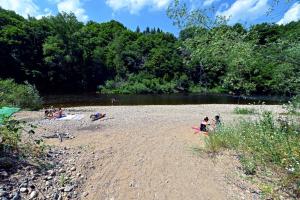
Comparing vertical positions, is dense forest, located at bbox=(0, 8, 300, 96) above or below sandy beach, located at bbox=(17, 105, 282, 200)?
above

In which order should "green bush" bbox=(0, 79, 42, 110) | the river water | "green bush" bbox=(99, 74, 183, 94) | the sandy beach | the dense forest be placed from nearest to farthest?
the sandy beach, "green bush" bbox=(0, 79, 42, 110), the river water, the dense forest, "green bush" bbox=(99, 74, 183, 94)

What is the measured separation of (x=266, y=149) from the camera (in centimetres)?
891

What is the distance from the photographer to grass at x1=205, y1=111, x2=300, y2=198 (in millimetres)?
7453

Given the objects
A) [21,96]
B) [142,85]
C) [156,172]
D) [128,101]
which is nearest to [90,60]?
[142,85]

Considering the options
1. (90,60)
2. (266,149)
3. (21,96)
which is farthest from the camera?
(90,60)

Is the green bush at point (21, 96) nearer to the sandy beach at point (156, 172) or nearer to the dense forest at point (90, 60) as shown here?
the dense forest at point (90, 60)

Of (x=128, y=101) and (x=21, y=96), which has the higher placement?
(x=21, y=96)

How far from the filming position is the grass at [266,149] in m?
7.45

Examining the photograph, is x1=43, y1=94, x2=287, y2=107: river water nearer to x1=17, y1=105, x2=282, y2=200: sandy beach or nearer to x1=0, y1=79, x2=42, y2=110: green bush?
x1=0, y1=79, x2=42, y2=110: green bush

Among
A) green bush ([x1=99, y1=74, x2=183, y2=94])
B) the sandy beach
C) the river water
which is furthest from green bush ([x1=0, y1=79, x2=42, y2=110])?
green bush ([x1=99, y1=74, x2=183, y2=94])

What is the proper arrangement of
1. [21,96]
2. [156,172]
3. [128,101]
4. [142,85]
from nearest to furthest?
[156,172]
[21,96]
[128,101]
[142,85]

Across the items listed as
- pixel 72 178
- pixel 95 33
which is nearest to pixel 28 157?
pixel 72 178

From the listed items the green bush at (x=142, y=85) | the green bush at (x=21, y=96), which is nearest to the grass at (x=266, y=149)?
the green bush at (x=21, y=96)

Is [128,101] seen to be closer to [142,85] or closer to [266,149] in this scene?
[142,85]
